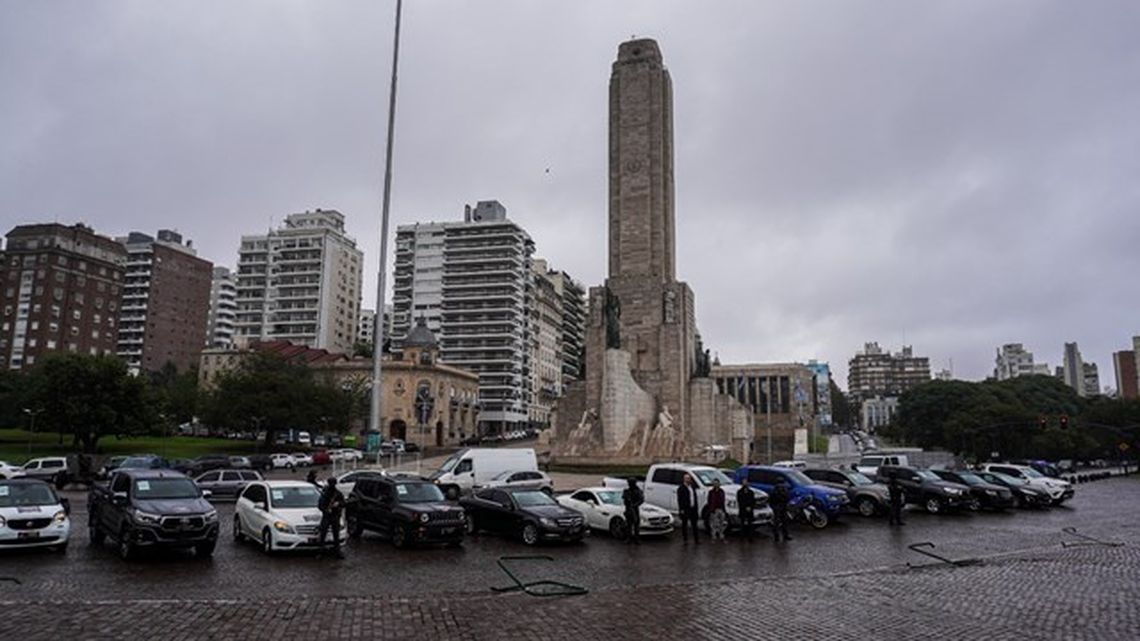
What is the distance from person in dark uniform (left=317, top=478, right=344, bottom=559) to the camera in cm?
1609

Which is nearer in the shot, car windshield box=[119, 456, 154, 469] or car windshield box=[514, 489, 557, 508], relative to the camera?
car windshield box=[514, 489, 557, 508]

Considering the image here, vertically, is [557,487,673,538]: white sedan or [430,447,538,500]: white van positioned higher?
[430,447,538,500]: white van

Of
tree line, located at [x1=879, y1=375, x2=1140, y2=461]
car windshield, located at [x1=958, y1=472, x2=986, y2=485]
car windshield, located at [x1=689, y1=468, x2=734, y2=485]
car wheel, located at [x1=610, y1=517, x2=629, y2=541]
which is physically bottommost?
car wheel, located at [x1=610, y1=517, x2=629, y2=541]

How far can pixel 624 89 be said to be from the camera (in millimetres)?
57344

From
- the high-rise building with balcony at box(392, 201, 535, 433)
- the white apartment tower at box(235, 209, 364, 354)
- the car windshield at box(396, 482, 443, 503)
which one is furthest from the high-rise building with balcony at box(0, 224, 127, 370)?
the car windshield at box(396, 482, 443, 503)

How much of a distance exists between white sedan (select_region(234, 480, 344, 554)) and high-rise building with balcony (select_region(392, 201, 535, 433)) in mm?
96493

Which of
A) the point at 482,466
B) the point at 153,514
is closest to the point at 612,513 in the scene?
the point at 153,514

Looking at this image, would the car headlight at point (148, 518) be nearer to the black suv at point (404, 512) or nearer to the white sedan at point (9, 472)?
the black suv at point (404, 512)

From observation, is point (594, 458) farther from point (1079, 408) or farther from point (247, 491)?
point (1079, 408)

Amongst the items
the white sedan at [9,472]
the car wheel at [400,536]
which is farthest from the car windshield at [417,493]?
the white sedan at [9,472]

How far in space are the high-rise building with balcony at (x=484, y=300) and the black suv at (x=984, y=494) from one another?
88501 mm

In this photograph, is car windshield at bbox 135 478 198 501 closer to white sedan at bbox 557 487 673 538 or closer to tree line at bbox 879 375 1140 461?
white sedan at bbox 557 487 673 538

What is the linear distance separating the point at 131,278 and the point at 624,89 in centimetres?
10677

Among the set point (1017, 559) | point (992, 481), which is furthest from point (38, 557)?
point (992, 481)
